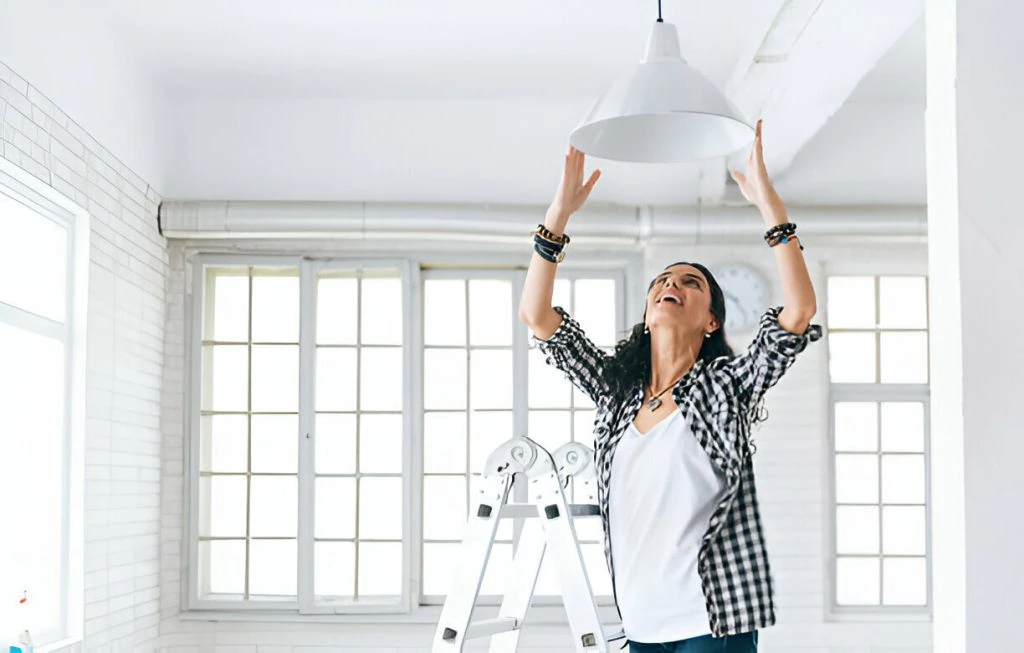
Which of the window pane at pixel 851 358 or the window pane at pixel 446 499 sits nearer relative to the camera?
the window pane at pixel 446 499

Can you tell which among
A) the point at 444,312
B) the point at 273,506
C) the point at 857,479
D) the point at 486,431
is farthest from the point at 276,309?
the point at 857,479

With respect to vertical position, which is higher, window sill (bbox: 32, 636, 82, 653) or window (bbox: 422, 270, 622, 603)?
window (bbox: 422, 270, 622, 603)

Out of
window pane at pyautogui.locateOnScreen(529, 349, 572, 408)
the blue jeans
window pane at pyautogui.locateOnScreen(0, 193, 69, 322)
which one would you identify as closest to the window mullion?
window pane at pyautogui.locateOnScreen(529, 349, 572, 408)

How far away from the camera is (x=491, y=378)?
21.8ft

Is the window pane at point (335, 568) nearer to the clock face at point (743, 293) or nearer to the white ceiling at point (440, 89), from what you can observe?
the white ceiling at point (440, 89)

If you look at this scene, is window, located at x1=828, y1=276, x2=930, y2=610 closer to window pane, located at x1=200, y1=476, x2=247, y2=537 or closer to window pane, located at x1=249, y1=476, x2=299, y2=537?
window pane, located at x1=249, y1=476, x2=299, y2=537

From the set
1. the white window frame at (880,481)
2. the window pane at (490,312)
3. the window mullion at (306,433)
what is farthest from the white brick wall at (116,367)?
the white window frame at (880,481)

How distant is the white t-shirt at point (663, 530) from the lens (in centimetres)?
284

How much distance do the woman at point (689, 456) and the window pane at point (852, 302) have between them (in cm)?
377

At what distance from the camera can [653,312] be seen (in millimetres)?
3156

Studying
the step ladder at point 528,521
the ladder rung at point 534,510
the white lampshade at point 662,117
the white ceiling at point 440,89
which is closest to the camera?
the white lampshade at point 662,117

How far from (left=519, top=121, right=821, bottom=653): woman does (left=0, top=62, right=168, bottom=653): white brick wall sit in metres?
2.52

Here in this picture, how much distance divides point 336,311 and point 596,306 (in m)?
1.37

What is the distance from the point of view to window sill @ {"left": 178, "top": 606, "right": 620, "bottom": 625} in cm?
635
